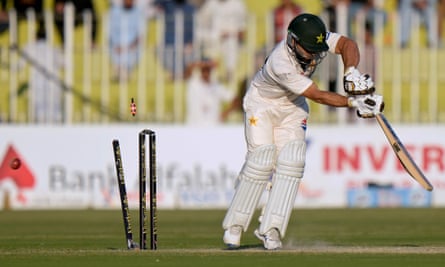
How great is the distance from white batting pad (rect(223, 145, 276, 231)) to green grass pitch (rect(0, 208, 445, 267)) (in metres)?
0.25

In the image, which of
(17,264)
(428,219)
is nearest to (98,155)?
(428,219)

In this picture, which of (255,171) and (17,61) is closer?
(255,171)

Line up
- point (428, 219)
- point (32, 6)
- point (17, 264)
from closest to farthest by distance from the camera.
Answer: point (17, 264) < point (428, 219) < point (32, 6)

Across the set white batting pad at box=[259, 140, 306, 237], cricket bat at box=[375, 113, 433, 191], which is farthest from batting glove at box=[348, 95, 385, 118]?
white batting pad at box=[259, 140, 306, 237]

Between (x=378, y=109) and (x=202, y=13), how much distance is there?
30.4 ft

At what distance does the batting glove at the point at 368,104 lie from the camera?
847 cm

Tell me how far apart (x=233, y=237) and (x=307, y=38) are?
1.61m

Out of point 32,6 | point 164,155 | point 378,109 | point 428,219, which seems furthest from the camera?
point 32,6

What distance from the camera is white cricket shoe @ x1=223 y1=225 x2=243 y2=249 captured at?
30.1 ft

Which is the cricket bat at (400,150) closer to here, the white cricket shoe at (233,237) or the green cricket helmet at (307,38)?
the green cricket helmet at (307,38)

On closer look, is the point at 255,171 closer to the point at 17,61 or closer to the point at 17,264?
the point at 17,264

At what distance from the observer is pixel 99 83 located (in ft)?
57.5

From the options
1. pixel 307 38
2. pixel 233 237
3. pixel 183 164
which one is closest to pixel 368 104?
pixel 307 38

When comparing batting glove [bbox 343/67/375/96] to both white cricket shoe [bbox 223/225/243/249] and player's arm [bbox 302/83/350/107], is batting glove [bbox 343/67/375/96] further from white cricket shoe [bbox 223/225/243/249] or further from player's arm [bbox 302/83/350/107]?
white cricket shoe [bbox 223/225/243/249]
